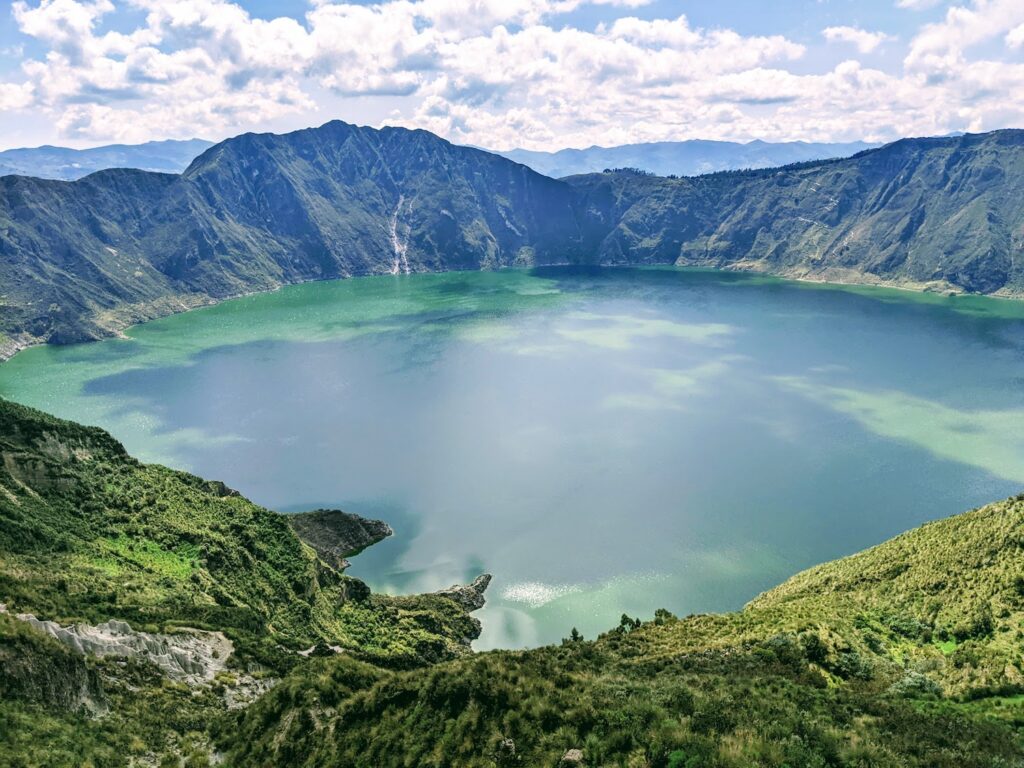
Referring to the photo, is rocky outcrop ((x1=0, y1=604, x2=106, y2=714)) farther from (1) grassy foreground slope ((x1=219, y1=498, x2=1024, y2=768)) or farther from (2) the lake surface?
(2) the lake surface

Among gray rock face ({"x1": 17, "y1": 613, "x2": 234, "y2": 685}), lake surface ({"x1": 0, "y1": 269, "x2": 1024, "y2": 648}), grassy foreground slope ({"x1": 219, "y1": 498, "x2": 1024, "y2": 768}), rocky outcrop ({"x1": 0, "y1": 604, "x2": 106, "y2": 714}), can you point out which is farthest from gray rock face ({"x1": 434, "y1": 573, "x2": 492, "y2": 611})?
rocky outcrop ({"x1": 0, "y1": 604, "x2": 106, "y2": 714})

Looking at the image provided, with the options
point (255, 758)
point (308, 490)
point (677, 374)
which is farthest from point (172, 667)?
point (677, 374)

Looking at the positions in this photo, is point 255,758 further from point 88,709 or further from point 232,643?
point 232,643

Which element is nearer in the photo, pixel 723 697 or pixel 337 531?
pixel 723 697

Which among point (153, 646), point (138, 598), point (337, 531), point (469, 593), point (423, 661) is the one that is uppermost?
point (153, 646)

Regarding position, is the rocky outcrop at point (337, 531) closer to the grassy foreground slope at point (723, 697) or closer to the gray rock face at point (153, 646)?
the gray rock face at point (153, 646)

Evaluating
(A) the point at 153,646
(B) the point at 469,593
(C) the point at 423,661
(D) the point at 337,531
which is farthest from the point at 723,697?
(D) the point at 337,531

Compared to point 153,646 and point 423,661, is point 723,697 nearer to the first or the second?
point 153,646
